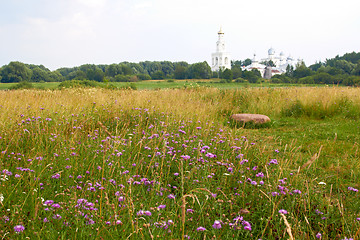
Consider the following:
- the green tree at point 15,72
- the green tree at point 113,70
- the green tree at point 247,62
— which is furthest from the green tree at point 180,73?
the green tree at point 247,62

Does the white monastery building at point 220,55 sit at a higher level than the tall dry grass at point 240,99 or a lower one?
higher

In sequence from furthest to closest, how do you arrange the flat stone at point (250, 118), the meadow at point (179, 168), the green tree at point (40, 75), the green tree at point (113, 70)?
the green tree at point (113, 70) → the green tree at point (40, 75) → the flat stone at point (250, 118) → the meadow at point (179, 168)

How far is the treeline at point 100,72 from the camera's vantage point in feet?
137

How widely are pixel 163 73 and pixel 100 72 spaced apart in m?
38.9

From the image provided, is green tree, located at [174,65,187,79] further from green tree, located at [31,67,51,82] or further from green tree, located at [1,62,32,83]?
green tree, located at [1,62,32,83]

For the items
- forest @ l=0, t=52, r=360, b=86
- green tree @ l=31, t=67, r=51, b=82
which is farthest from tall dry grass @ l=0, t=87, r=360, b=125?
green tree @ l=31, t=67, r=51, b=82

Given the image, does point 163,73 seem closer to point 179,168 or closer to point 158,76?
point 158,76

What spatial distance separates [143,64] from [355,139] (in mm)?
90769

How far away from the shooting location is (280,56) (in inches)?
5684

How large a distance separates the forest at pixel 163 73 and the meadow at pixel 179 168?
13218 millimetres

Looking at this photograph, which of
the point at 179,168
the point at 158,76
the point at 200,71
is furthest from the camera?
the point at 200,71

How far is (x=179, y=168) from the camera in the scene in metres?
2.69

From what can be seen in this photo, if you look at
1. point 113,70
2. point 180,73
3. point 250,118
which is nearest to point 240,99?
point 250,118

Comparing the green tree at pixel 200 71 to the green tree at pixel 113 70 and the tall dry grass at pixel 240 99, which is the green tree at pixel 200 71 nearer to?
the green tree at pixel 113 70
